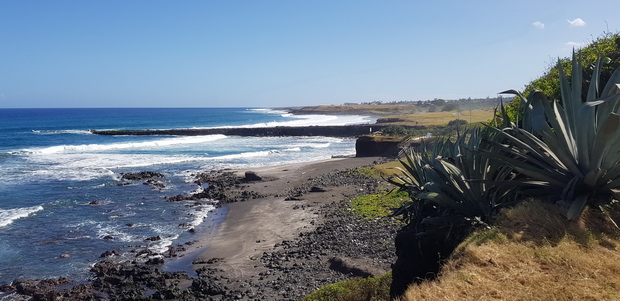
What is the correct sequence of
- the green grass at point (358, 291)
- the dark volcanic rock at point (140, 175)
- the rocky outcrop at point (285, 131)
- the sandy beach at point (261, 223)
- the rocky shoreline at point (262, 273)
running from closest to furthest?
1. the green grass at point (358, 291)
2. the rocky shoreline at point (262, 273)
3. the sandy beach at point (261, 223)
4. the dark volcanic rock at point (140, 175)
5. the rocky outcrop at point (285, 131)

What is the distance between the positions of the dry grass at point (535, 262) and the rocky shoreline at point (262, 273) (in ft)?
21.7

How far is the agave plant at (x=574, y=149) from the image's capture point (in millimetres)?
5531

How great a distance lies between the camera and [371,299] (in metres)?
7.24

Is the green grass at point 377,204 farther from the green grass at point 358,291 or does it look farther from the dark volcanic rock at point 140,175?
the dark volcanic rock at point 140,175

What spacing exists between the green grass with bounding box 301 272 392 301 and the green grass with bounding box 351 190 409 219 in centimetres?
915

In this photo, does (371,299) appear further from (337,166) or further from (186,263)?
(337,166)

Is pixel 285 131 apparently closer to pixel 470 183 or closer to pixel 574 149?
pixel 470 183

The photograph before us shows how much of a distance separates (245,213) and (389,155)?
19.9m

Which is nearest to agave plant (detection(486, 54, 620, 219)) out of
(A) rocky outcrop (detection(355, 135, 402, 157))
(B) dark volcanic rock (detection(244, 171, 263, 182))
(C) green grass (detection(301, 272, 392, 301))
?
(C) green grass (detection(301, 272, 392, 301))

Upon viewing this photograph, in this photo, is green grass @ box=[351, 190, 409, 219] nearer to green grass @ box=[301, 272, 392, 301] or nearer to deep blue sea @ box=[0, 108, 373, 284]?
deep blue sea @ box=[0, 108, 373, 284]

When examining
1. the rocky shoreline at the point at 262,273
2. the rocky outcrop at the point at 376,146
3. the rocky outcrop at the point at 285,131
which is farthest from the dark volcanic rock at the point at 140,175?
the rocky outcrop at the point at 285,131

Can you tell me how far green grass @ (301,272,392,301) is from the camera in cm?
745

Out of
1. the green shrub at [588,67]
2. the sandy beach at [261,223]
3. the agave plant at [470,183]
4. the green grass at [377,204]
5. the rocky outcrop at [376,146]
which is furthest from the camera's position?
the rocky outcrop at [376,146]

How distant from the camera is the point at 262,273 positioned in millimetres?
13297
